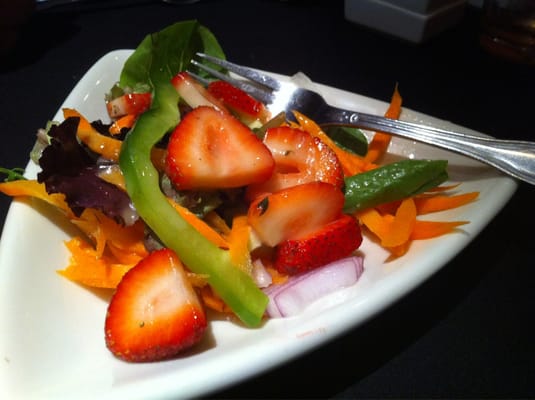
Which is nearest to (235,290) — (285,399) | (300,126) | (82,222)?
(285,399)

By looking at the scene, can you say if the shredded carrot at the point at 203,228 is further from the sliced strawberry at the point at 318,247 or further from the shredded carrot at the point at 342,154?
the shredded carrot at the point at 342,154

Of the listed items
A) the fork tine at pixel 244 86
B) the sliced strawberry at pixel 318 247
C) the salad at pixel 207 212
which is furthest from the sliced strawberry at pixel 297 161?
the fork tine at pixel 244 86

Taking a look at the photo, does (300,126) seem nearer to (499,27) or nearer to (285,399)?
(285,399)

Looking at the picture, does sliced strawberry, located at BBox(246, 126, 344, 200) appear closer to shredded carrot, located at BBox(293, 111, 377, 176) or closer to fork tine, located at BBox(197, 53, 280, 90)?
shredded carrot, located at BBox(293, 111, 377, 176)

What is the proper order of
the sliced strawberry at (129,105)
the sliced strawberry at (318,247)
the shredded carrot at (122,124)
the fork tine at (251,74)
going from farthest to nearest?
the fork tine at (251,74) → the sliced strawberry at (129,105) → the shredded carrot at (122,124) → the sliced strawberry at (318,247)

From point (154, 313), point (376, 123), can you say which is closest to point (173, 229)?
point (154, 313)
